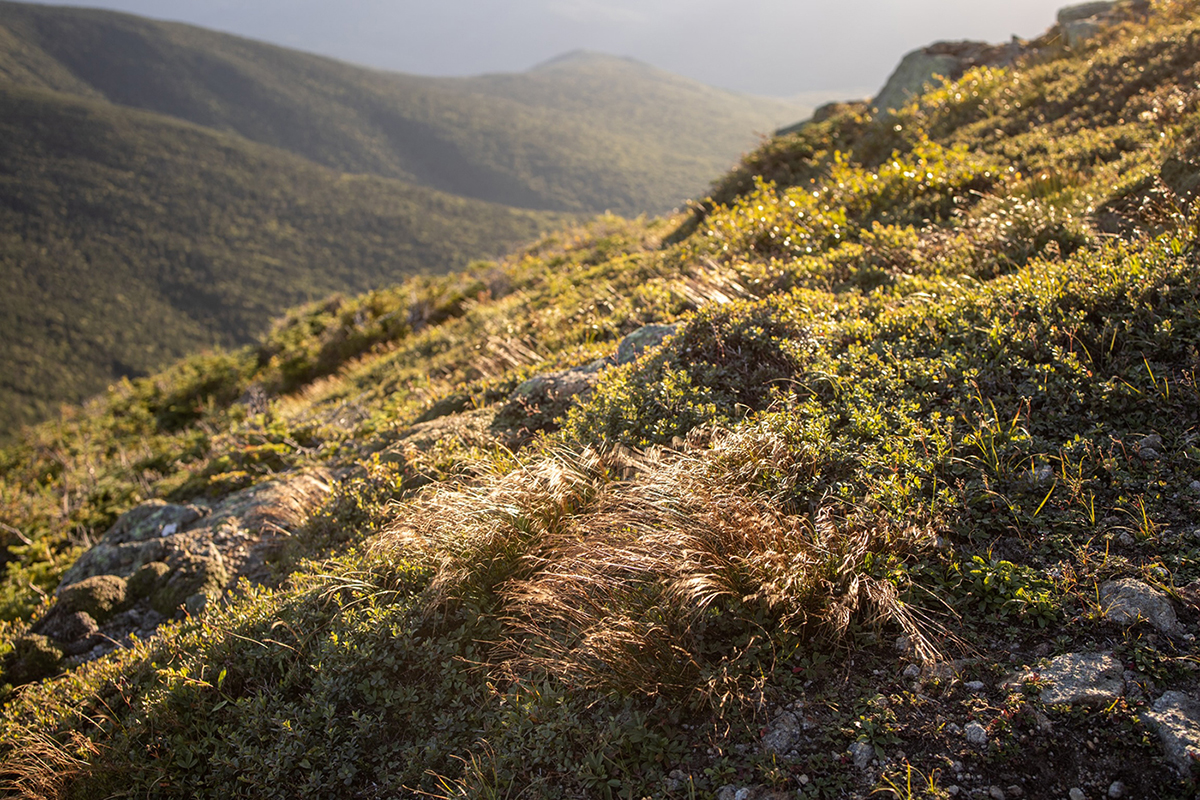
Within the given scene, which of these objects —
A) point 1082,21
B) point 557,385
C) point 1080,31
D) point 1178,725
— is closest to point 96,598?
point 557,385

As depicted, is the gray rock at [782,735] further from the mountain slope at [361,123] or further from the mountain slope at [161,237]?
the mountain slope at [361,123]

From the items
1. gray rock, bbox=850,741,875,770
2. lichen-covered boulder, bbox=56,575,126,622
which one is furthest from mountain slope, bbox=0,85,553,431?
gray rock, bbox=850,741,875,770

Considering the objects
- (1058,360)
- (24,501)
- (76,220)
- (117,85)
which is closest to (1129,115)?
(1058,360)

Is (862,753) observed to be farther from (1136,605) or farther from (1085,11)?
(1085,11)

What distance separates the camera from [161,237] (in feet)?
348

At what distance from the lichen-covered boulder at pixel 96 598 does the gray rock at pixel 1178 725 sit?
6696 millimetres

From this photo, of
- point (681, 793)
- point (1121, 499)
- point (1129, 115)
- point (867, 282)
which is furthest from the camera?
point (1129, 115)

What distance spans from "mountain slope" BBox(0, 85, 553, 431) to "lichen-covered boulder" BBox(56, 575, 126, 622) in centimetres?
9169

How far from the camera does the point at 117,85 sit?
189625 mm

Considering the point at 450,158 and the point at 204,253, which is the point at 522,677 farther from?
the point at 450,158

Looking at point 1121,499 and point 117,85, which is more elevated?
point 117,85

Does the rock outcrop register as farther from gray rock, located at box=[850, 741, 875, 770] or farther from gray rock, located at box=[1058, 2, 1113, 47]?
gray rock, located at box=[1058, 2, 1113, 47]

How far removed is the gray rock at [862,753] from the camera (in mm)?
2393

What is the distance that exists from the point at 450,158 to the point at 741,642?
193 metres
